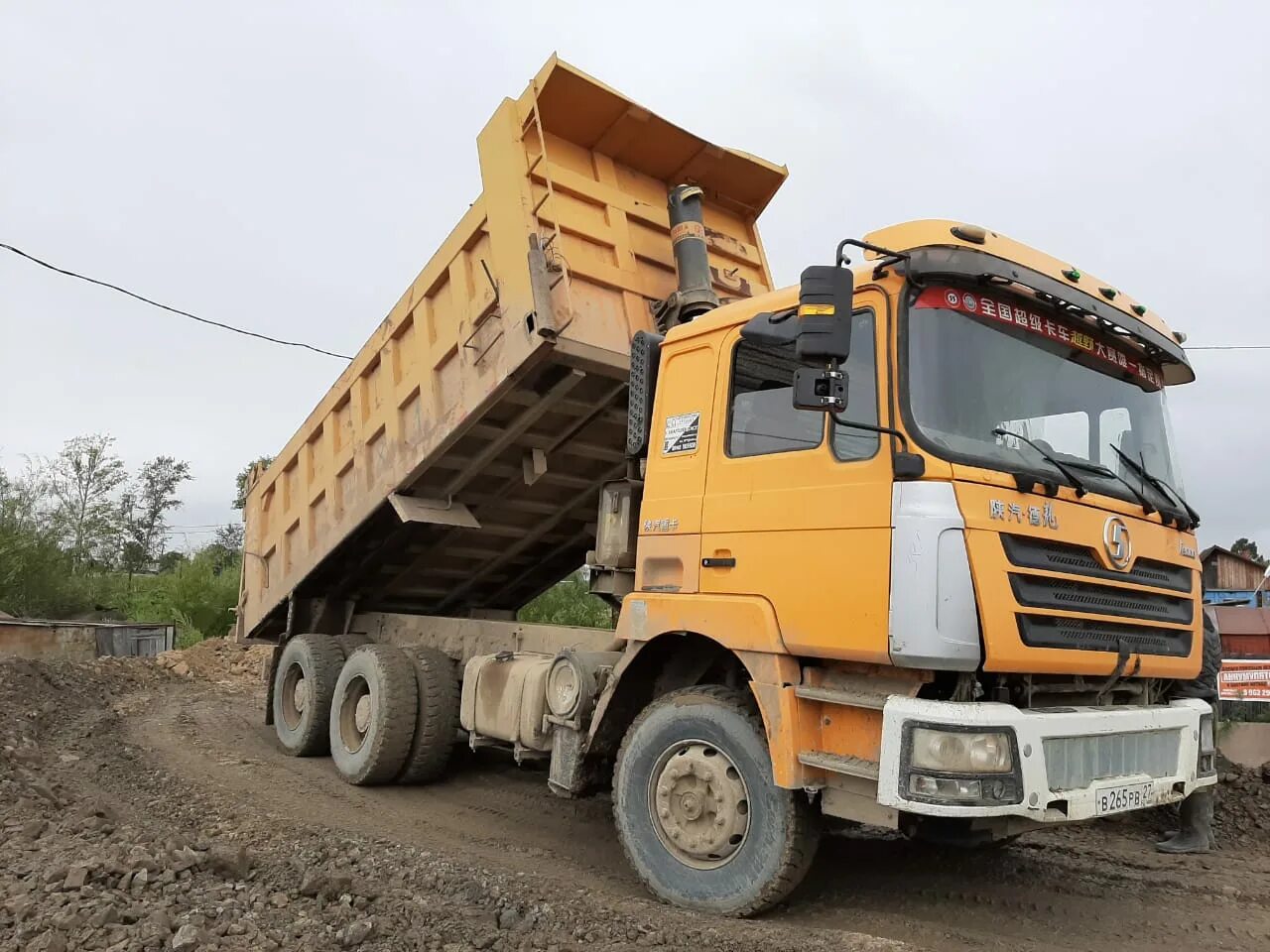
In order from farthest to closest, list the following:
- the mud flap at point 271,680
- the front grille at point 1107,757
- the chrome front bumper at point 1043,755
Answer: the mud flap at point 271,680 → the front grille at point 1107,757 → the chrome front bumper at point 1043,755

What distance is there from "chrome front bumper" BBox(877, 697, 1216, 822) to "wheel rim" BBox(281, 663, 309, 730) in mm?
5188

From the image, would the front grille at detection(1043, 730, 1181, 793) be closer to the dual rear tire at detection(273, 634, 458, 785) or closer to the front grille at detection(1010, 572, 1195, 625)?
the front grille at detection(1010, 572, 1195, 625)

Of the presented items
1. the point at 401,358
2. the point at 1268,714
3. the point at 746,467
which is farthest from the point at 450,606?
the point at 1268,714

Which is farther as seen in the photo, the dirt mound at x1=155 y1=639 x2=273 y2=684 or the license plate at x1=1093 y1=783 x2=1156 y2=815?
the dirt mound at x1=155 y1=639 x2=273 y2=684

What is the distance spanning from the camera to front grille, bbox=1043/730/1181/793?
3.05 meters

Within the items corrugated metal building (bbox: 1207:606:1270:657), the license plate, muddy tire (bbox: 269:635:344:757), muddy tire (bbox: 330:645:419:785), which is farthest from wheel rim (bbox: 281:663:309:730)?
corrugated metal building (bbox: 1207:606:1270:657)

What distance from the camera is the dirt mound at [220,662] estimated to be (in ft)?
39.6

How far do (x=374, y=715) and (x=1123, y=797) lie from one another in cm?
429

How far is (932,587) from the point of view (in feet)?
9.90

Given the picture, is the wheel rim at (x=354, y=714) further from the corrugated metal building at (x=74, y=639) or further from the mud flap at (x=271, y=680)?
the corrugated metal building at (x=74, y=639)

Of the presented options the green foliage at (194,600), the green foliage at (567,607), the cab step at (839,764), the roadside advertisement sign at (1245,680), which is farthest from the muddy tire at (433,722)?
the green foliage at (194,600)

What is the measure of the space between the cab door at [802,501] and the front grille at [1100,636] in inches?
19.7

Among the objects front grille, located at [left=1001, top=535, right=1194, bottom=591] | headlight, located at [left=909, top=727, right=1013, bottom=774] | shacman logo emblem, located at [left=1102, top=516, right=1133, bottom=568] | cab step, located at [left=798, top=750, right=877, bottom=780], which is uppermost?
shacman logo emblem, located at [left=1102, top=516, right=1133, bottom=568]

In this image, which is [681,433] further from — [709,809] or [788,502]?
[709,809]
